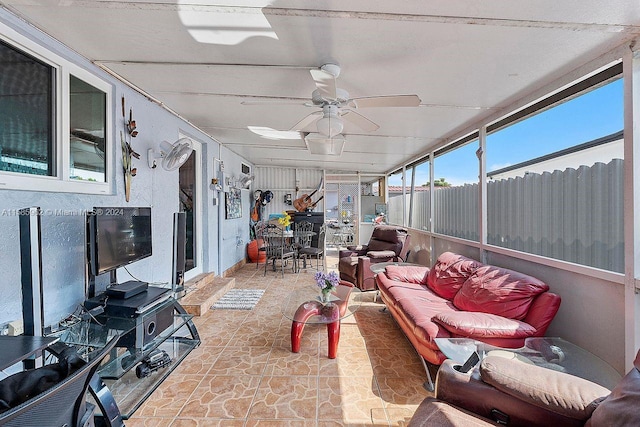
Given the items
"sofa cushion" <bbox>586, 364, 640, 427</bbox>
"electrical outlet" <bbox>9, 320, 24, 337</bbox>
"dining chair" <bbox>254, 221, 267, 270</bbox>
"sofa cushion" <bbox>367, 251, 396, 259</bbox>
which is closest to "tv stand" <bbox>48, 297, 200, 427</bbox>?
"electrical outlet" <bbox>9, 320, 24, 337</bbox>

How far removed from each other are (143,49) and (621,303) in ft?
12.5

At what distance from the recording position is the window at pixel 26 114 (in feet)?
5.29

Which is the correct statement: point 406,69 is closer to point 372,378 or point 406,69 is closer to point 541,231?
point 541,231

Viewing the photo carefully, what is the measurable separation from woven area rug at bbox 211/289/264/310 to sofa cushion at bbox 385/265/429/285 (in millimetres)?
1976

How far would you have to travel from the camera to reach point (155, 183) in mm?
3018

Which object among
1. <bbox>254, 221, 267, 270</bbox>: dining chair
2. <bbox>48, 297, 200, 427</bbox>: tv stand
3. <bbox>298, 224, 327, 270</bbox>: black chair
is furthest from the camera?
<bbox>254, 221, 267, 270</bbox>: dining chair

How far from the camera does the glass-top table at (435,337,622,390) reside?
169 cm

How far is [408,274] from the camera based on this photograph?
11.6 feet

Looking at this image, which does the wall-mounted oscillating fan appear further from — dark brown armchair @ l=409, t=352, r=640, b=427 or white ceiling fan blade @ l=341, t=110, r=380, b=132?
dark brown armchair @ l=409, t=352, r=640, b=427

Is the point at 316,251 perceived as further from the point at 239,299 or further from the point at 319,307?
the point at 319,307

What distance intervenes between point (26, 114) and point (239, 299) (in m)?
3.03

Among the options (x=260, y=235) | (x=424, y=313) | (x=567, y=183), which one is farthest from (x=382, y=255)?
(x=260, y=235)

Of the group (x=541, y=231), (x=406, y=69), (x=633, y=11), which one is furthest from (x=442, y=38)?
(x=541, y=231)

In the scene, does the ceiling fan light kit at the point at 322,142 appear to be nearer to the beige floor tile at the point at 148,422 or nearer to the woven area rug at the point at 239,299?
the woven area rug at the point at 239,299
